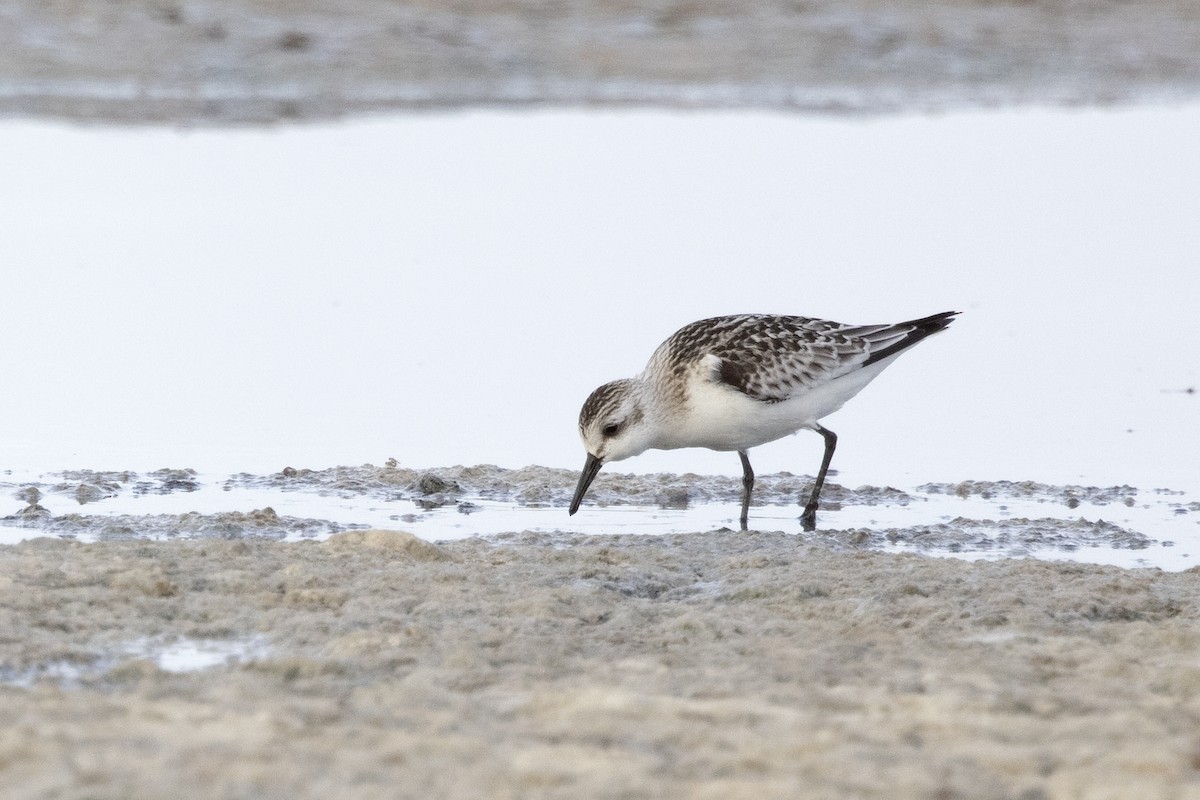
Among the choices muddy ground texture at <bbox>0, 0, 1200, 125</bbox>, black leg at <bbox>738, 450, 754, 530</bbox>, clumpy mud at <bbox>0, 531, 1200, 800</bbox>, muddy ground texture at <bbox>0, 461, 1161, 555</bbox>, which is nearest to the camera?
clumpy mud at <bbox>0, 531, 1200, 800</bbox>

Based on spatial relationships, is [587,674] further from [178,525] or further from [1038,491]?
[1038,491]

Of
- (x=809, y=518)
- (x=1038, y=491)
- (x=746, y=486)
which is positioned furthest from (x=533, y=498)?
(x=1038, y=491)

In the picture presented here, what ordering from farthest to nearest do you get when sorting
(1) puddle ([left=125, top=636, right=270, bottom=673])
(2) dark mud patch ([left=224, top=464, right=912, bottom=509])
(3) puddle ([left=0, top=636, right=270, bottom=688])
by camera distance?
(2) dark mud patch ([left=224, top=464, right=912, bottom=509]), (1) puddle ([left=125, top=636, right=270, bottom=673]), (3) puddle ([left=0, top=636, right=270, bottom=688])

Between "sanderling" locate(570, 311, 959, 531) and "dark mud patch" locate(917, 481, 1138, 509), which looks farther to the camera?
"dark mud patch" locate(917, 481, 1138, 509)

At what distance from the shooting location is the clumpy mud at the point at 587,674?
3795 mm

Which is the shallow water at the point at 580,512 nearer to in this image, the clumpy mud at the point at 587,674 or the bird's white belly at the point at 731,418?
the bird's white belly at the point at 731,418

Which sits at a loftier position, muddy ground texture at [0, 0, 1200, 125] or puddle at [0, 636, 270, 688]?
muddy ground texture at [0, 0, 1200, 125]

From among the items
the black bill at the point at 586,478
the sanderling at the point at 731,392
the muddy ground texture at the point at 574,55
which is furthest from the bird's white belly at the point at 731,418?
the muddy ground texture at the point at 574,55

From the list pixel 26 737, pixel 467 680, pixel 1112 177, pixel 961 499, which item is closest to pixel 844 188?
pixel 1112 177

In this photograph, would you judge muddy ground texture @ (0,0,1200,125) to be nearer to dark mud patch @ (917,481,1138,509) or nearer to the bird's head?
the bird's head

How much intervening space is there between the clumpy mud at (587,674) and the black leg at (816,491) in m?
0.82

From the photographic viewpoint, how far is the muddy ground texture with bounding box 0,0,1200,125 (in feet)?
60.7

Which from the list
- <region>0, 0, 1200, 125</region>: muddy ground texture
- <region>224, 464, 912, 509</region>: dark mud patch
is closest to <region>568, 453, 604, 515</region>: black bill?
<region>224, 464, 912, 509</region>: dark mud patch

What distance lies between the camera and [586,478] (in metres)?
7.60
